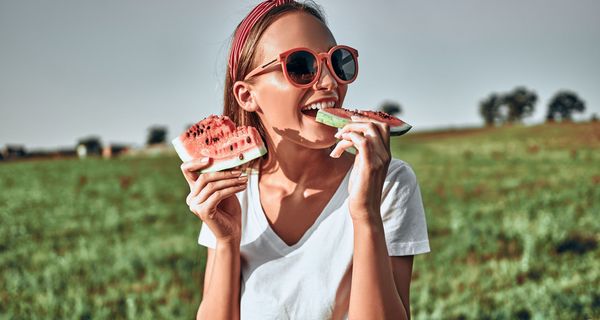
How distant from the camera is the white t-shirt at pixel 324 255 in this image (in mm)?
2445

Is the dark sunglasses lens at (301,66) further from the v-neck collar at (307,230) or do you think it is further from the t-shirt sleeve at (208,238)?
the t-shirt sleeve at (208,238)

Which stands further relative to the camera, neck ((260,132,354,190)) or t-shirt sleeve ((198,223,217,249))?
t-shirt sleeve ((198,223,217,249))

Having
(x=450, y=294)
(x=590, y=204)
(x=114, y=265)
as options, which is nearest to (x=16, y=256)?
(x=114, y=265)

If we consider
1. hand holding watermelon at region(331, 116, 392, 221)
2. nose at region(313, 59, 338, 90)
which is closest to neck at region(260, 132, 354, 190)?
nose at region(313, 59, 338, 90)

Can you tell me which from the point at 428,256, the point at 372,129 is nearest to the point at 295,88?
the point at 372,129

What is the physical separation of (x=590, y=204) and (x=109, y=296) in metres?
8.53

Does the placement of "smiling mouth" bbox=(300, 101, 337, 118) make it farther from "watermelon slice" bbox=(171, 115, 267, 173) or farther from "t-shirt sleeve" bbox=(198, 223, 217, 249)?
"t-shirt sleeve" bbox=(198, 223, 217, 249)

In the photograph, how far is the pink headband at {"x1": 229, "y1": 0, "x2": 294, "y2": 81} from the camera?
2568 mm

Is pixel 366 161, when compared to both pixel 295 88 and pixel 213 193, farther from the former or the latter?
pixel 213 193

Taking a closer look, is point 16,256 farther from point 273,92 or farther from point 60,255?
point 273,92

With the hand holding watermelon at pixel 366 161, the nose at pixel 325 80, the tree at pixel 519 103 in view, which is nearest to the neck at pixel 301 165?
the nose at pixel 325 80

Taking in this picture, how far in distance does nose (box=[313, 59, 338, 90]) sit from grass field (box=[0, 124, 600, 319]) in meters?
3.67

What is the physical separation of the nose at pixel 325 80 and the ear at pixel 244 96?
0.34m

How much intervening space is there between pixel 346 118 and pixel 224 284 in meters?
0.90
